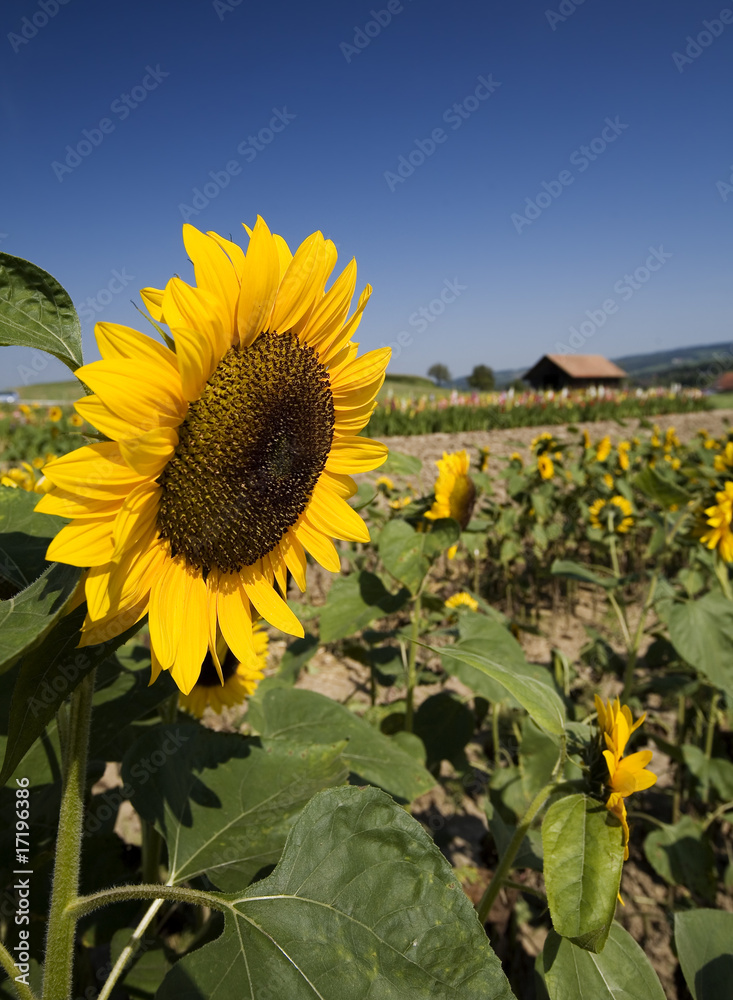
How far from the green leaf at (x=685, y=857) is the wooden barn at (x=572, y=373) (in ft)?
155

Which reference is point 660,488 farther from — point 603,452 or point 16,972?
point 603,452

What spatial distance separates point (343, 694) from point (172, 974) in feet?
10.1

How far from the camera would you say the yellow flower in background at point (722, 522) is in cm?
273

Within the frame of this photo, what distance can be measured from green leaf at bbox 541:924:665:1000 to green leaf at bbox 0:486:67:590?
97 centimetres

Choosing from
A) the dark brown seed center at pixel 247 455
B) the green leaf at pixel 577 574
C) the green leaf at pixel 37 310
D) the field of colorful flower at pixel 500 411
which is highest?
the field of colorful flower at pixel 500 411

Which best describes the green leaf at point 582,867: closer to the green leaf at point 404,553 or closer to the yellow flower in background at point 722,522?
the green leaf at point 404,553

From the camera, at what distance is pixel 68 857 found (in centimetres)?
81

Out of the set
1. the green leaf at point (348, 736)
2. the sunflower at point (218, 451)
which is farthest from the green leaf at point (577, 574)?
the sunflower at point (218, 451)

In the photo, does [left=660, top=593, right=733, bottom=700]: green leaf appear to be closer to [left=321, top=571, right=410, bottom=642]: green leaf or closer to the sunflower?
[left=321, top=571, right=410, bottom=642]: green leaf

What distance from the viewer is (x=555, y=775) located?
111cm

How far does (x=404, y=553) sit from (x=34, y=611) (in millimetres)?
1514

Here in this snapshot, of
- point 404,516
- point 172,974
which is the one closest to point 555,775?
point 172,974

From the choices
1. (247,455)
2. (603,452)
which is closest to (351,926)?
(247,455)

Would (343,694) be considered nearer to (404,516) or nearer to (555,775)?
(404,516)
